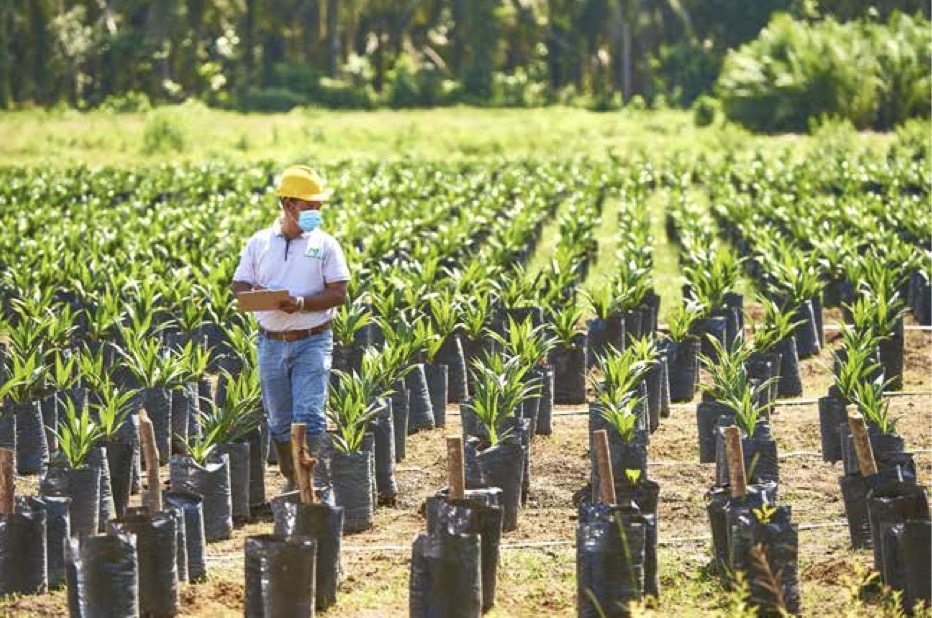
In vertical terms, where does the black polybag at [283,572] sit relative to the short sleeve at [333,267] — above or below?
below

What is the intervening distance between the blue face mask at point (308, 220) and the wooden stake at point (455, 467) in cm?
158

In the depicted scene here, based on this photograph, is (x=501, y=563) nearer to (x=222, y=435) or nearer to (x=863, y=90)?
(x=222, y=435)

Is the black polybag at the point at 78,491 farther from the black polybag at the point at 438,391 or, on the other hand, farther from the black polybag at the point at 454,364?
the black polybag at the point at 454,364

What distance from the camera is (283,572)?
21.5 ft

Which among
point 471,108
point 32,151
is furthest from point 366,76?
point 32,151

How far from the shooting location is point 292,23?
205 ft

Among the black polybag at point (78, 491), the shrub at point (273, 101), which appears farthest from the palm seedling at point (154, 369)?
the shrub at point (273, 101)

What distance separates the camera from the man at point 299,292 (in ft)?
27.5

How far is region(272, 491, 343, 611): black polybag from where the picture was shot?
23.3ft

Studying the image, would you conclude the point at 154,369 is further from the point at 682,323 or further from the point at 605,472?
the point at 682,323

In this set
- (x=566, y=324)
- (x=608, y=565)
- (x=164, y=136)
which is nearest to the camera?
(x=608, y=565)

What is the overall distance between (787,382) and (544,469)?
9.58 feet

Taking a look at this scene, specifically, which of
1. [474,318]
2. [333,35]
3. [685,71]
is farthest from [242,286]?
[685,71]

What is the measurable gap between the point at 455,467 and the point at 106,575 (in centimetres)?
151
